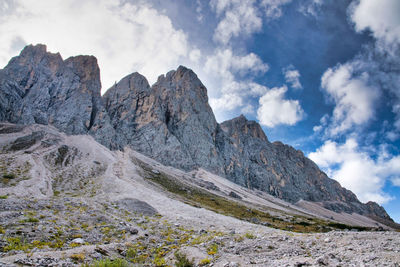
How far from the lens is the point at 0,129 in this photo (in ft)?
292

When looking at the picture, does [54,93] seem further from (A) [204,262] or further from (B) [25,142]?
(A) [204,262]

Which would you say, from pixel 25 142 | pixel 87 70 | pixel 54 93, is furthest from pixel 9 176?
pixel 87 70

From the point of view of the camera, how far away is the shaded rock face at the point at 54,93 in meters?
122

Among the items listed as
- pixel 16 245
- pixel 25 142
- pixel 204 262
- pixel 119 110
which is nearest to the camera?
pixel 16 245

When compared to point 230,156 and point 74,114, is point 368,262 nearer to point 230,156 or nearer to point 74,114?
point 74,114

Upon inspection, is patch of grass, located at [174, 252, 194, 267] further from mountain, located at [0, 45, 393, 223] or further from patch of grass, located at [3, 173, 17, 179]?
mountain, located at [0, 45, 393, 223]

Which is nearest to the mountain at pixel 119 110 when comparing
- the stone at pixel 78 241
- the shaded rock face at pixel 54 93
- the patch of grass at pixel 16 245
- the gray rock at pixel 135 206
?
the shaded rock face at pixel 54 93

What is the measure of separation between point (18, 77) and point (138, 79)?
8580 centimetres

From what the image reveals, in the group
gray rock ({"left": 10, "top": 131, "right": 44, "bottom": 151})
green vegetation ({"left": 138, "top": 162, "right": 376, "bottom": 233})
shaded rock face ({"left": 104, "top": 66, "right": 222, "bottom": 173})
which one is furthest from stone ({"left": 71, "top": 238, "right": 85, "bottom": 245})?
shaded rock face ({"left": 104, "top": 66, "right": 222, "bottom": 173})

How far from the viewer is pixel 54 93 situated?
147250 millimetres

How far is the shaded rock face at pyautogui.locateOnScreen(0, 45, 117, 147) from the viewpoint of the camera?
122 m

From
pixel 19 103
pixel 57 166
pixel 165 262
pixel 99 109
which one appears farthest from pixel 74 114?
pixel 165 262

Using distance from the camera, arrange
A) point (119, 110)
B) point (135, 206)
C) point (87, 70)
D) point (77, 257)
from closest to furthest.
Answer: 1. point (77, 257)
2. point (135, 206)
3. point (119, 110)
4. point (87, 70)

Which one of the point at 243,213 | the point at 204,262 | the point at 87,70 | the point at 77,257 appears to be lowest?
the point at 243,213
